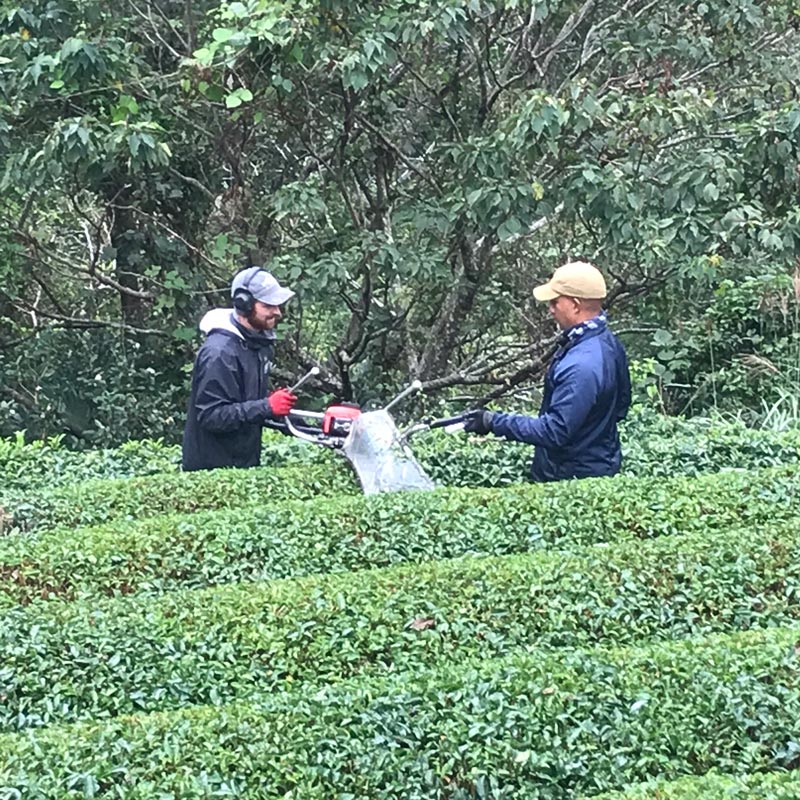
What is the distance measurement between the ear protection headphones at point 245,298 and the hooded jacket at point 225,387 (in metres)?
0.08

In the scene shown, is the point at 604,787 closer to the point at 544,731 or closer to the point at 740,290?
the point at 544,731

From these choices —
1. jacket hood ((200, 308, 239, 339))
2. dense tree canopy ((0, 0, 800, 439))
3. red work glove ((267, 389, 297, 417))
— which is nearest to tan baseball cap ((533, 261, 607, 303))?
red work glove ((267, 389, 297, 417))

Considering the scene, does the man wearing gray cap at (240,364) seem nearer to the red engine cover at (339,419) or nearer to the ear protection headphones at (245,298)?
the ear protection headphones at (245,298)

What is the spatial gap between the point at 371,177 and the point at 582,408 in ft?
17.6

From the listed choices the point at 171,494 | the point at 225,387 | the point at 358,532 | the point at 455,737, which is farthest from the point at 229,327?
the point at 455,737

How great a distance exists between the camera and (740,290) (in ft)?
35.7

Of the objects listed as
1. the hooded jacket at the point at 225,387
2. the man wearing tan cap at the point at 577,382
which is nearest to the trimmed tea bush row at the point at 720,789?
the man wearing tan cap at the point at 577,382

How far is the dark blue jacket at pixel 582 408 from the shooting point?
537 centimetres

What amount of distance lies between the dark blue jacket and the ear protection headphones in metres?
1.49

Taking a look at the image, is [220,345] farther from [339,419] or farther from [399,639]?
[399,639]

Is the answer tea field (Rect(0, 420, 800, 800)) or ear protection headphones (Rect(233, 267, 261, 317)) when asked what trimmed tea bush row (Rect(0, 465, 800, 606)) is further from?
ear protection headphones (Rect(233, 267, 261, 317))

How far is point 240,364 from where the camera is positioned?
6152mm

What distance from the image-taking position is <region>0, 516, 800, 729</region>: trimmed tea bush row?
3.89m

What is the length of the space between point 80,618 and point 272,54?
4769 millimetres
